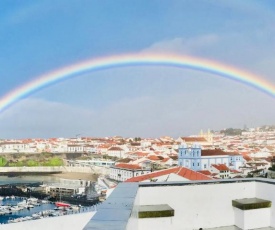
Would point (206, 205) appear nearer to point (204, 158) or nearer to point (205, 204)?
point (205, 204)

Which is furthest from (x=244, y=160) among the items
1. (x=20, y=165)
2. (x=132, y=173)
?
(x=20, y=165)

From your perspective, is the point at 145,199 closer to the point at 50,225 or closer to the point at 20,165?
the point at 50,225

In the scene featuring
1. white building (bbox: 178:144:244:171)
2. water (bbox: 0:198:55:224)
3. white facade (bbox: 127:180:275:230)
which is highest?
white facade (bbox: 127:180:275:230)

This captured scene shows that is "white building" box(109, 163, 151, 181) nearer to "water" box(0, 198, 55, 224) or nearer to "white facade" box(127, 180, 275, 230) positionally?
"water" box(0, 198, 55, 224)

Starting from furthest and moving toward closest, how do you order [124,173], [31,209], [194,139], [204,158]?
[194,139] → [124,173] → [204,158] → [31,209]

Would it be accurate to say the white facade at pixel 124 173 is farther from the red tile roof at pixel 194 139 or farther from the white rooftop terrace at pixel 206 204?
the white rooftop terrace at pixel 206 204

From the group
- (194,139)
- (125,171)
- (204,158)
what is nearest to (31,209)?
(125,171)

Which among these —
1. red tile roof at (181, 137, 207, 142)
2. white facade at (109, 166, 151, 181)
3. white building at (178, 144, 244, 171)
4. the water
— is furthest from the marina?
red tile roof at (181, 137, 207, 142)

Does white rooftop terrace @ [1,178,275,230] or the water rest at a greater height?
white rooftop terrace @ [1,178,275,230]

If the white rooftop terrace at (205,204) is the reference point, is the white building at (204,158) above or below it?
below

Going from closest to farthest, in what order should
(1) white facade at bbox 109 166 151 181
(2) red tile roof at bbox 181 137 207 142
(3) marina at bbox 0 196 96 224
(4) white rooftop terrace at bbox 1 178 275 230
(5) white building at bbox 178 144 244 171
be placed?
(4) white rooftop terrace at bbox 1 178 275 230
(3) marina at bbox 0 196 96 224
(1) white facade at bbox 109 166 151 181
(5) white building at bbox 178 144 244 171
(2) red tile roof at bbox 181 137 207 142

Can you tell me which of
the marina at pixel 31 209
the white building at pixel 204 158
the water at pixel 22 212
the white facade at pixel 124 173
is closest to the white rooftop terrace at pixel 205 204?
the marina at pixel 31 209

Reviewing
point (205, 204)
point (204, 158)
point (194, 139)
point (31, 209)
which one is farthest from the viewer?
point (194, 139)
